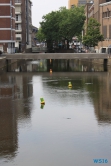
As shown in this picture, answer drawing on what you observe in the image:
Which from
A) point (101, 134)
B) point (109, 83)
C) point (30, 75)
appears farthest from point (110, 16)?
Answer: point (101, 134)

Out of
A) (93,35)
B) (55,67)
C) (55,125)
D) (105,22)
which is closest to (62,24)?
(105,22)

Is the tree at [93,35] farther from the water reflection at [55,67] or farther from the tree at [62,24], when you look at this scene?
the tree at [62,24]

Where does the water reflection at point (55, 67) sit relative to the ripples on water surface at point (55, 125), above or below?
above

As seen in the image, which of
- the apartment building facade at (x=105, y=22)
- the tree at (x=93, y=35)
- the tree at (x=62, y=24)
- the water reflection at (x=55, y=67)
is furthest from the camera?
the tree at (x=62, y=24)

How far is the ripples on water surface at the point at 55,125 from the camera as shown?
19.4 meters

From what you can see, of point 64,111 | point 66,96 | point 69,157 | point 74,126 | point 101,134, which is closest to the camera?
point 69,157

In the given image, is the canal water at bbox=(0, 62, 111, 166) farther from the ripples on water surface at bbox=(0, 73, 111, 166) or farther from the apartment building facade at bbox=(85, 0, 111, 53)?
the apartment building facade at bbox=(85, 0, 111, 53)

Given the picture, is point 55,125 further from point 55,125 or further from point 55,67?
point 55,67

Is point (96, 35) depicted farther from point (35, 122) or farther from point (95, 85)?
point (35, 122)

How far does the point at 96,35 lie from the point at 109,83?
43.2m

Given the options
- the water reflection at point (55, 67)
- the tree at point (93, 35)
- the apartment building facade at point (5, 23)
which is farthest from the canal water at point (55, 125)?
the tree at point (93, 35)

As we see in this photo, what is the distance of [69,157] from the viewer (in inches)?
755

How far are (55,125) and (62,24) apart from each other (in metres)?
85.5

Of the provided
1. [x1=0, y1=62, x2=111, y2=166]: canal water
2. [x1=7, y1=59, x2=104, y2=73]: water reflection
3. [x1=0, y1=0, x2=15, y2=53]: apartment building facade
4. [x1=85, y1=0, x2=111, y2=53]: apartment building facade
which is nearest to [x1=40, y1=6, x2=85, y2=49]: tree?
[x1=85, y1=0, x2=111, y2=53]: apartment building facade
